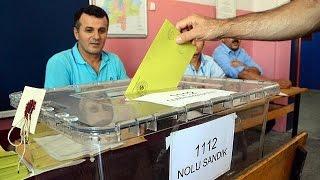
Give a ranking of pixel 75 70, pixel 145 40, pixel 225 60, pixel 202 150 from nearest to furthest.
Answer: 1. pixel 202 150
2. pixel 75 70
3. pixel 145 40
4. pixel 225 60

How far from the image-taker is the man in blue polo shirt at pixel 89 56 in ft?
6.15

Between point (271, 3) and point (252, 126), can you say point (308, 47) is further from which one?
point (252, 126)

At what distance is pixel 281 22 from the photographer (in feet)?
2.82

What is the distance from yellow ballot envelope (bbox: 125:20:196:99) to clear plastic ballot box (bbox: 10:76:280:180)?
5 centimetres

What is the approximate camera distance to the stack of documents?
1.90ft

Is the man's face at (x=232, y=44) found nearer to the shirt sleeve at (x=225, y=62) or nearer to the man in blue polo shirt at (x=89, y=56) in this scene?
the shirt sleeve at (x=225, y=62)

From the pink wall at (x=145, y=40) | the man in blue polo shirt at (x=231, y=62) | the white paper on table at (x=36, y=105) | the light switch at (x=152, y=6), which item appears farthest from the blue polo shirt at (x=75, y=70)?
the man in blue polo shirt at (x=231, y=62)

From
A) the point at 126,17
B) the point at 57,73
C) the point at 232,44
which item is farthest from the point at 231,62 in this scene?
the point at 57,73

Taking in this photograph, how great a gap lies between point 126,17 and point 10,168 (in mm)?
1933

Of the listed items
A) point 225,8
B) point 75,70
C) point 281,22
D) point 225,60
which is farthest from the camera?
point 225,8

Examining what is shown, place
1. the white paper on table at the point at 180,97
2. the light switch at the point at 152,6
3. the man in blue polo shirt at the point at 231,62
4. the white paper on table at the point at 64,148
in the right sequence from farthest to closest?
1. the man in blue polo shirt at the point at 231,62
2. the light switch at the point at 152,6
3. the white paper on table at the point at 180,97
4. the white paper on table at the point at 64,148

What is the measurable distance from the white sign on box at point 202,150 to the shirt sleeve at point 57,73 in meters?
1.22

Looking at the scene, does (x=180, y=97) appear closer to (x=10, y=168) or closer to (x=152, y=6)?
(x=10, y=168)

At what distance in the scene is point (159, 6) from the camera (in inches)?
105
